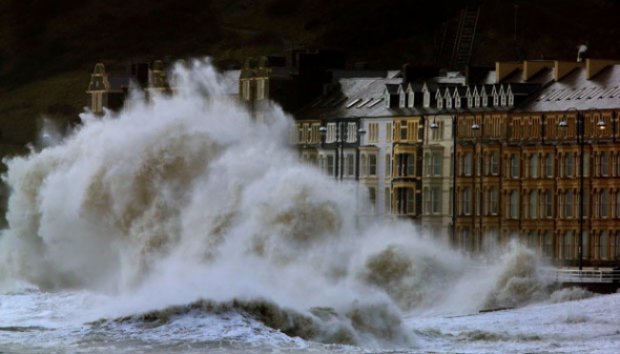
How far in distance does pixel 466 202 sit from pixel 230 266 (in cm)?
3438

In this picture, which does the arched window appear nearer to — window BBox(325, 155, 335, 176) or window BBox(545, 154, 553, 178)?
window BBox(545, 154, 553, 178)

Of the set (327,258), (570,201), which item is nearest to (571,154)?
(570,201)

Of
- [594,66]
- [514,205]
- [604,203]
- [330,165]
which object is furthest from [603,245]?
[330,165]

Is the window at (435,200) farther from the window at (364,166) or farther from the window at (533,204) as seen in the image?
the window at (533,204)

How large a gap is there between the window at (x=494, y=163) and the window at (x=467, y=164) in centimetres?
176

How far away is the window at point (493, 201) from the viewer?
13450cm

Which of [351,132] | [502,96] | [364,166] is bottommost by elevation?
[364,166]

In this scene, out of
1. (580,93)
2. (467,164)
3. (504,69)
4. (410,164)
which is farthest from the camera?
(410,164)

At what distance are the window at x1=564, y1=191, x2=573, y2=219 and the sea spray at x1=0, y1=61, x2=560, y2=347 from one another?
6.92m

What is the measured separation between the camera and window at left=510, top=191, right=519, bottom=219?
133000 mm

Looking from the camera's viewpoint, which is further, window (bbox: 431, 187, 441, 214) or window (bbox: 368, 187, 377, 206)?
window (bbox: 368, 187, 377, 206)

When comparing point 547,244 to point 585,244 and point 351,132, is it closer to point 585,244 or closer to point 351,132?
point 585,244

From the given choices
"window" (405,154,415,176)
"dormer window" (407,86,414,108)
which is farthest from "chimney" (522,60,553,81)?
"window" (405,154,415,176)

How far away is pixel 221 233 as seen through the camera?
108625mm
